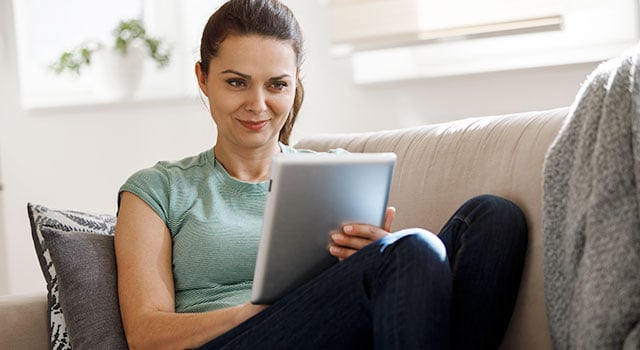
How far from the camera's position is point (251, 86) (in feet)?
5.56

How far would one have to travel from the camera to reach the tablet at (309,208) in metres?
1.29

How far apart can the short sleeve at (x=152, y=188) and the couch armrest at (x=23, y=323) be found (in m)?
0.28

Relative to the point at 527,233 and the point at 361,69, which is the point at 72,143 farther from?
the point at 527,233

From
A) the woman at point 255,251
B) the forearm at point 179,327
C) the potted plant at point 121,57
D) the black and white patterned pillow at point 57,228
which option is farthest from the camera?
the potted plant at point 121,57

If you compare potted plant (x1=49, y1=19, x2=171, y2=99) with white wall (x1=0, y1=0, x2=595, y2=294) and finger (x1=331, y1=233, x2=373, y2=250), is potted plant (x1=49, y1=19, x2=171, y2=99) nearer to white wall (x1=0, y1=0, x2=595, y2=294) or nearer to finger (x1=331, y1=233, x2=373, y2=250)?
white wall (x1=0, y1=0, x2=595, y2=294)

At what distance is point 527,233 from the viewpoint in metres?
1.49

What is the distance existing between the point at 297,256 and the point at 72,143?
7.60ft

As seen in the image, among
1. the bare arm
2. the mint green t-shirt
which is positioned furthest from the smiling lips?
the bare arm

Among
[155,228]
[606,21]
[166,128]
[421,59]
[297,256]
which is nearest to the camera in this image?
[297,256]

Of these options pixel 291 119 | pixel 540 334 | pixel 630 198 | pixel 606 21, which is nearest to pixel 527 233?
pixel 540 334

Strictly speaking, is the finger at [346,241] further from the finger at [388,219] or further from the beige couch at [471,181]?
the beige couch at [471,181]

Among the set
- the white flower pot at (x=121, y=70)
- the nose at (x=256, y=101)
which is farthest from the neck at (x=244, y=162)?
the white flower pot at (x=121, y=70)

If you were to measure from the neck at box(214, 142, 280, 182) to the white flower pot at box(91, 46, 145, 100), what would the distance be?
162 cm

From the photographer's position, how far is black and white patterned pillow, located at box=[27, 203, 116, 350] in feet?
A: 5.50
